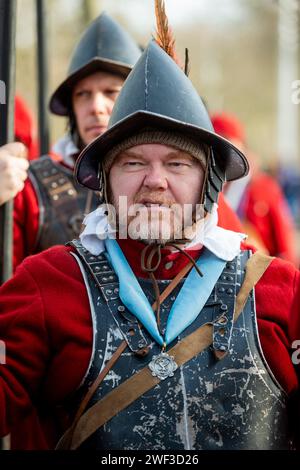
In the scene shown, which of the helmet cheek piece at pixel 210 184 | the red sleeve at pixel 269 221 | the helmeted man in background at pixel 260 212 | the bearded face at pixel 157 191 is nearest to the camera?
the bearded face at pixel 157 191

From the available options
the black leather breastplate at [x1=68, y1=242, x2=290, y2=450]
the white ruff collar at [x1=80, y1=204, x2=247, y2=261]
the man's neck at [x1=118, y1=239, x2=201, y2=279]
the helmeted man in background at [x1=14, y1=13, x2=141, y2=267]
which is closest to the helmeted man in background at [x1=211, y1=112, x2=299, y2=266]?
the helmeted man in background at [x1=14, y1=13, x2=141, y2=267]

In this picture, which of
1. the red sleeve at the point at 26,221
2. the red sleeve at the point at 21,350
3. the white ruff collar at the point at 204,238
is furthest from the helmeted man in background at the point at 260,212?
the red sleeve at the point at 21,350

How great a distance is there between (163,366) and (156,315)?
0.19 meters

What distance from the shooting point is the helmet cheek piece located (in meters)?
3.02

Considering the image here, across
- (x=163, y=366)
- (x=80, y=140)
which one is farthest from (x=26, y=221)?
(x=163, y=366)

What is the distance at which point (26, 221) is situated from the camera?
4.37m

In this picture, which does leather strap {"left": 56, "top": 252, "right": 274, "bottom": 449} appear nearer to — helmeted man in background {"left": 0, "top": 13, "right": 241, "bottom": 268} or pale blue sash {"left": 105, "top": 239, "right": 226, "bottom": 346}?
pale blue sash {"left": 105, "top": 239, "right": 226, "bottom": 346}

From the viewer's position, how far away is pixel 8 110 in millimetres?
3318

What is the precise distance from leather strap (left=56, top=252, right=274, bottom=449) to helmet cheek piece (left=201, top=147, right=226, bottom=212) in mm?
350

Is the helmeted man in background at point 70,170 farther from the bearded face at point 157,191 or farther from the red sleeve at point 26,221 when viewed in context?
the bearded face at point 157,191

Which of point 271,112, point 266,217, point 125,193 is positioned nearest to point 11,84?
point 125,193

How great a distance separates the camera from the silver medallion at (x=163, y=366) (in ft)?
9.31

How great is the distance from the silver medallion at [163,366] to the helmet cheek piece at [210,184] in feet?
1.79

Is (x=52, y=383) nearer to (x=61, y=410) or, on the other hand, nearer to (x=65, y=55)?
(x=61, y=410)
